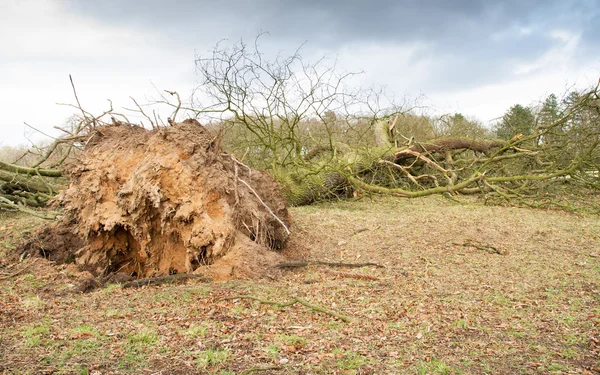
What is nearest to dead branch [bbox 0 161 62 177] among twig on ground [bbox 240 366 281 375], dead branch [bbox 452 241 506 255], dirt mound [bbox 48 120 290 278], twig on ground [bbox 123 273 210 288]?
dirt mound [bbox 48 120 290 278]

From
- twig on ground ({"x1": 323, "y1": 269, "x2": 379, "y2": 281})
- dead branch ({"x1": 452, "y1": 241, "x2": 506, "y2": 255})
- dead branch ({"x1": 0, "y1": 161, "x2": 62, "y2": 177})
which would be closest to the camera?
twig on ground ({"x1": 323, "y1": 269, "x2": 379, "y2": 281})

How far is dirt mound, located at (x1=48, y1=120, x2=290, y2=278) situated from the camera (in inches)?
262

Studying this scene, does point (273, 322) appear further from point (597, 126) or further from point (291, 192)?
point (597, 126)

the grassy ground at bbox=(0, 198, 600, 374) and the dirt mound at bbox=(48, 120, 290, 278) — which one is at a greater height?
the dirt mound at bbox=(48, 120, 290, 278)

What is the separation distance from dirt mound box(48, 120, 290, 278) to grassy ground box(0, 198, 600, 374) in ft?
1.90

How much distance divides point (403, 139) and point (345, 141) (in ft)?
9.78

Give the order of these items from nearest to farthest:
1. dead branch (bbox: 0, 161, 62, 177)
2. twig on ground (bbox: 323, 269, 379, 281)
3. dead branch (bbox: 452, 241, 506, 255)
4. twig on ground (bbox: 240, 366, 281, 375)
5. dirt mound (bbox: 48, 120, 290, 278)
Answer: twig on ground (bbox: 240, 366, 281, 375), twig on ground (bbox: 323, 269, 379, 281), dirt mound (bbox: 48, 120, 290, 278), dead branch (bbox: 452, 241, 506, 255), dead branch (bbox: 0, 161, 62, 177)

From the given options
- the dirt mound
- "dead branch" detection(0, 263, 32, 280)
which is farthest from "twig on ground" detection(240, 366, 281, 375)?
"dead branch" detection(0, 263, 32, 280)

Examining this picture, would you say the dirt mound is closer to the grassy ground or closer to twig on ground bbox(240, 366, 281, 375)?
the grassy ground

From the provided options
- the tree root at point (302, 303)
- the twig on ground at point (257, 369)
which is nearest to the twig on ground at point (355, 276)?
the tree root at point (302, 303)

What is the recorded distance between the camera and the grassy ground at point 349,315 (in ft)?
12.7

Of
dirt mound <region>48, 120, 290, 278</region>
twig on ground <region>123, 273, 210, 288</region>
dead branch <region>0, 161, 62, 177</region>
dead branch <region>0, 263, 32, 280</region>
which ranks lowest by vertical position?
twig on ground <region>123, 273, 210, 288</region>

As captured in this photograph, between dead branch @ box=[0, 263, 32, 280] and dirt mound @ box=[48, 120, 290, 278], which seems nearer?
dead branch @ box=[0, 263, 32, 280]

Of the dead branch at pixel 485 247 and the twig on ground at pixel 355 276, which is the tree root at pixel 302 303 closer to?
the twig on ground at pixel 355 276
